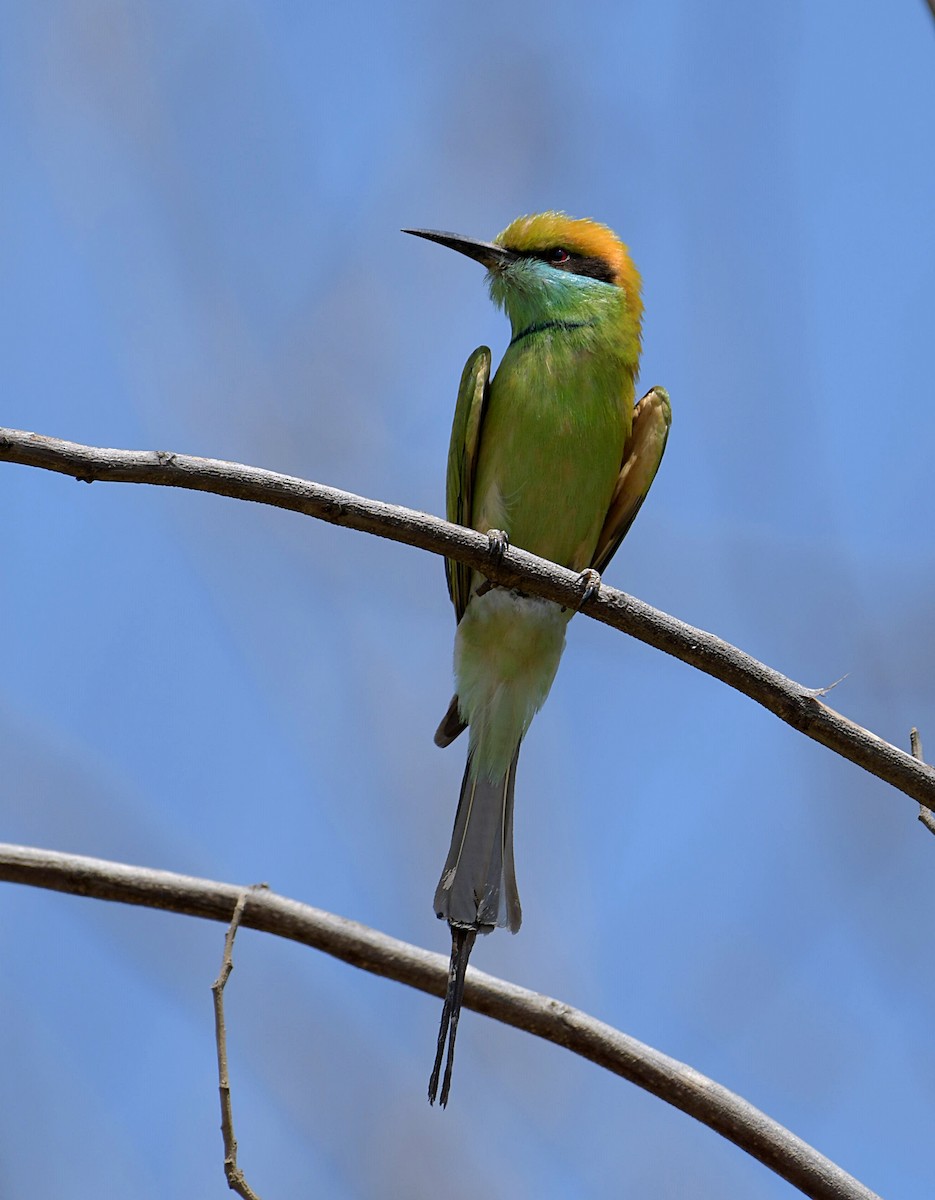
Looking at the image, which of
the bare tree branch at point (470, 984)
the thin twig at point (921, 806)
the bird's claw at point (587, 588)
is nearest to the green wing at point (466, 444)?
the bird's claw at point (587, 588)

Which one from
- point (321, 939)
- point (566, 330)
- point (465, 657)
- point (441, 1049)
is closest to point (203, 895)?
point (321, 939)

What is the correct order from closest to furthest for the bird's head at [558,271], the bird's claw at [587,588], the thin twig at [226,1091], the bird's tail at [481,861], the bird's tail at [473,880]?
the thin twig at [226,1091], the bird's tail at [473,880], the bird's claw at [587,588], the bird's tail at [481,861], the bird's head at [558,271]

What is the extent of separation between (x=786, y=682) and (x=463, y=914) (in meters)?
0.83

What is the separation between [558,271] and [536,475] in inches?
29.9

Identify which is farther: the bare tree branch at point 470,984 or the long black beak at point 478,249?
the long black beak at point 478,249

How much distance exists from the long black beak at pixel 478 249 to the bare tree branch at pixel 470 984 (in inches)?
89.5

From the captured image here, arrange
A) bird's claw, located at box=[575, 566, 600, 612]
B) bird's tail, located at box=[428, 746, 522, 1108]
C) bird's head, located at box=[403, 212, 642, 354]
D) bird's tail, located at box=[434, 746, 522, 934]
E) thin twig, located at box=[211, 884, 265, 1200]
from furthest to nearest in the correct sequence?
bird's head, located at box=[403, 212, 642, 354] < bird's tail, located at box=[434, 746, 522, 934] < bird's claw, located at box=[575, 566, 600, 612] < bird's tail, located at box=[428, 746, 522, 1108] < thin twig, located at box=[211, 884, 265, 1200]

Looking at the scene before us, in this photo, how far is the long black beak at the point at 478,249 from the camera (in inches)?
152

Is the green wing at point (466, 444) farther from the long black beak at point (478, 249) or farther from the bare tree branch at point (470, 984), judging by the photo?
the bare tree branch at point (470, 984)

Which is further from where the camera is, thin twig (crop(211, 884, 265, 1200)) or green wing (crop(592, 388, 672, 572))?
green wing (crop(592, 388, 672, 572))

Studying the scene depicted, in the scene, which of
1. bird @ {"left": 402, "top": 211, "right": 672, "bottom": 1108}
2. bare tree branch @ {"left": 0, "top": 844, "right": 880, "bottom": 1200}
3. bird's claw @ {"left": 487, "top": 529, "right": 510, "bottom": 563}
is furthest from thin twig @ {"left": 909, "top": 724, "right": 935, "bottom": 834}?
bird @ {"left": 402, "top": 211, "right": 672, "bottom": 1108}

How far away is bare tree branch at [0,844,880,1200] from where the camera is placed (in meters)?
1.98

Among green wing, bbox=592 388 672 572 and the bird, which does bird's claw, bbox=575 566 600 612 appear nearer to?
the bird

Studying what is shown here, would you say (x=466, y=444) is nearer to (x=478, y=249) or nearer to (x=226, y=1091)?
(x=478, y=249)
